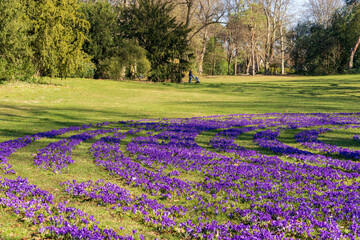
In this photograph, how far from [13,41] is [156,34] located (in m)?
20.3

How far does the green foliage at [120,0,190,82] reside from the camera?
41.8m

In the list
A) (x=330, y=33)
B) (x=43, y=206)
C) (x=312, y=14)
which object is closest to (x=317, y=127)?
(x=43, y=206)

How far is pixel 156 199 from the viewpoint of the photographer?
234 inches

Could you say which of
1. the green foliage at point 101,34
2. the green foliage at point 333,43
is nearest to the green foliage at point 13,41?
the green foliage at point 101,34

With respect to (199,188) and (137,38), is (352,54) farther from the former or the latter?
(199,188)

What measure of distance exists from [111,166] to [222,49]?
251ft

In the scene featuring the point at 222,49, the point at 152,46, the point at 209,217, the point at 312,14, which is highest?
the point at 312,14

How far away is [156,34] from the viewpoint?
42188 mm

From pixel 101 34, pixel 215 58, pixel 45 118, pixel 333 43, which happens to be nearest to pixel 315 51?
pixel 333 43

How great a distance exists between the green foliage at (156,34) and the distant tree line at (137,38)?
0.45 ft

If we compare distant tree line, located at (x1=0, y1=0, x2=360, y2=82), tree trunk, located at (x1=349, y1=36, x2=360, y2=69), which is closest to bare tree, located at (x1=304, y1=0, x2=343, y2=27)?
distant tree line, located at (x1=0, y1=0, x2=360, y2=82)

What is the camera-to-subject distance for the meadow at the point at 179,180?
15.6 ft

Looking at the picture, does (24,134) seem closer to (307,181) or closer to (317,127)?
(307,181)

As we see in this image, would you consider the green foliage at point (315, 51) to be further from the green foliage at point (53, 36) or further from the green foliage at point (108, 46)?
the green foliage at point (53, 36)
